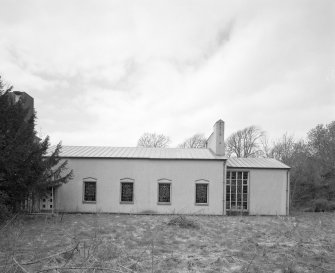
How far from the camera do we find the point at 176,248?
33.3ft

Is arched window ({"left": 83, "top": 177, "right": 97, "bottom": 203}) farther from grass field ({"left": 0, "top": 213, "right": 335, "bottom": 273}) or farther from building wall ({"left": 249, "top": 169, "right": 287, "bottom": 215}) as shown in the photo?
building wall ({"left": 249, "top": 169, "right": 287, "bottom": 215})

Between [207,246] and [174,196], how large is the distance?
35.1 feet

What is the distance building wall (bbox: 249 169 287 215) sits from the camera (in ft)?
71.8

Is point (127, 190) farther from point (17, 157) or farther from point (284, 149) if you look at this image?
point (284, 149)

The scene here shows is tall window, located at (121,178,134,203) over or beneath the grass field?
over

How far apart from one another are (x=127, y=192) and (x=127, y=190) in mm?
143

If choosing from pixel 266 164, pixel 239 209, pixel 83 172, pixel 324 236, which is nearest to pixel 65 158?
pixel 83 172

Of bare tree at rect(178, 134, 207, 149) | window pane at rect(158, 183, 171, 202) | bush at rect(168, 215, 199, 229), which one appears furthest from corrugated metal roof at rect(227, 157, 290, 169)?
bare tree at rect(178, 134, 207, 149)

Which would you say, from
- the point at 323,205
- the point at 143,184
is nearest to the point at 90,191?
the point at 143,184

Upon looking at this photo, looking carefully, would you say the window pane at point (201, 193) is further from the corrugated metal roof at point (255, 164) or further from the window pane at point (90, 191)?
the window pane at point (90, 191)

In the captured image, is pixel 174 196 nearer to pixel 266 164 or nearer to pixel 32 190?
pixel 266 164

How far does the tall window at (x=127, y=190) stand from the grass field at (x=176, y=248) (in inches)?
246

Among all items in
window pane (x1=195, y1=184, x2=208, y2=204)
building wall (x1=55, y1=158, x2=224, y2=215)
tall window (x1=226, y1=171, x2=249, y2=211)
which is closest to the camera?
building wall (x1=55, y1=158, x2=224, y2=215)

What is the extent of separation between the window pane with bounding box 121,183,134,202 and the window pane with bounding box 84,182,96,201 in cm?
208
